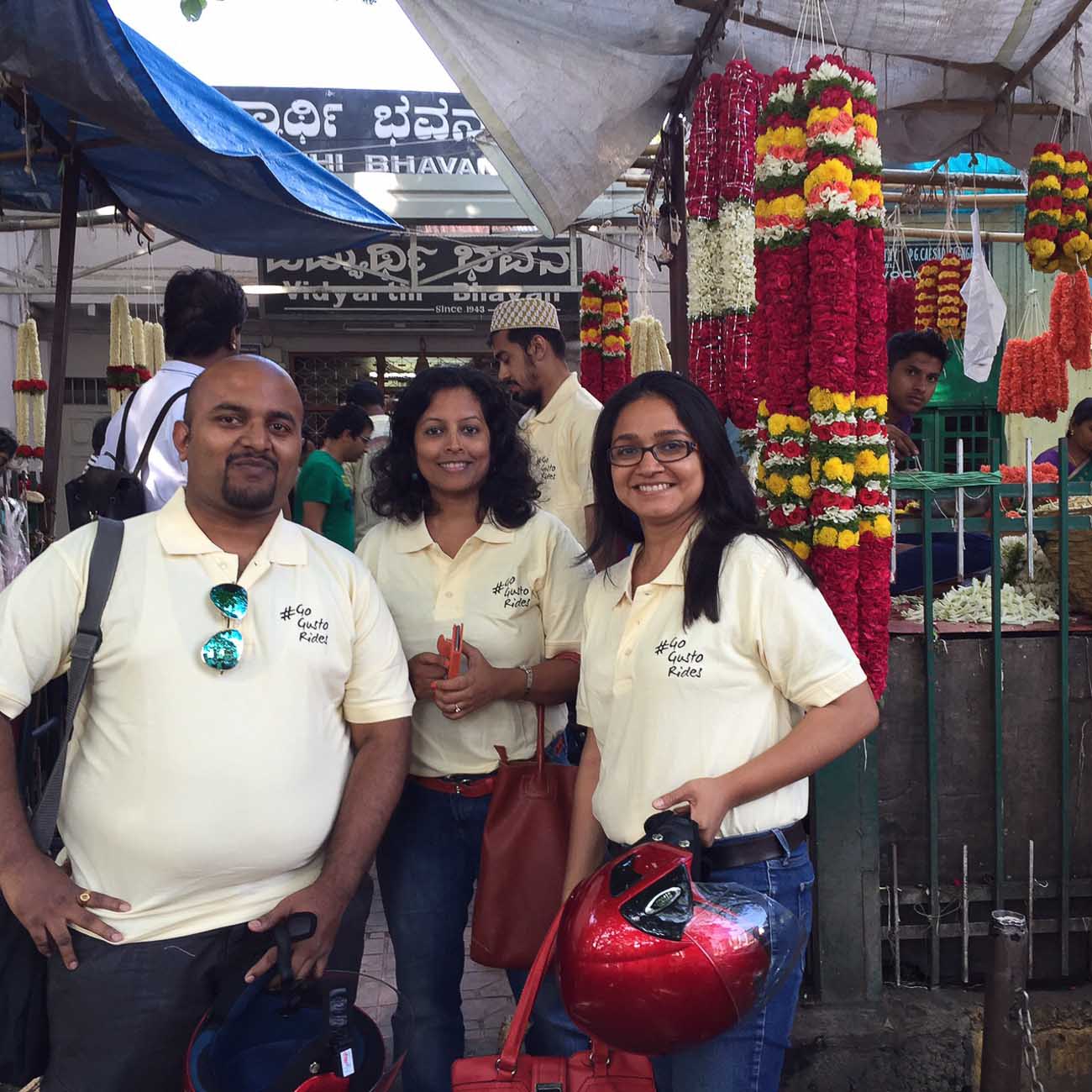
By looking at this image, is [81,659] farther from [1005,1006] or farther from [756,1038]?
[1005,1006]

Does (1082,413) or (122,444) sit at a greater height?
(1082,413)

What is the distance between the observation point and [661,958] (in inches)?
61.7

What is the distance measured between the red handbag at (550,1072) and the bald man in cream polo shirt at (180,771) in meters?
0.40

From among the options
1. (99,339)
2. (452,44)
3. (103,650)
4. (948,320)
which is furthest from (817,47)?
(99,339)

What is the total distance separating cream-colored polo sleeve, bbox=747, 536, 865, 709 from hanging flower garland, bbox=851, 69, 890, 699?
121 cm

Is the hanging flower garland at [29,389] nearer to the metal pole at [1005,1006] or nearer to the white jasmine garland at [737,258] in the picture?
the white jasmine garland at [737,258]

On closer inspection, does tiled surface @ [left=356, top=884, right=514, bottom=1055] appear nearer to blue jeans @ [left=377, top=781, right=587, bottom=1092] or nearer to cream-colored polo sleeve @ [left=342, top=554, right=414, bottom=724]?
blue jeans @ [left=377, top=781, right=587, bottom=1092]

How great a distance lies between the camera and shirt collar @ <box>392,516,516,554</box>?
8.00ft

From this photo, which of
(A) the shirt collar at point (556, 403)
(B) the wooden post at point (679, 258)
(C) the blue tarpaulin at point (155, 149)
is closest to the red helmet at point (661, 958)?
(A) the shirt collar at point (556, 403)

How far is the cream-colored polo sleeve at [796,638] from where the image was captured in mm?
1835

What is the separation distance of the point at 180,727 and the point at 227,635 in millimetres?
190

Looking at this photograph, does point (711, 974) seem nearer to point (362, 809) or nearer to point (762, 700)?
point (762, 700)

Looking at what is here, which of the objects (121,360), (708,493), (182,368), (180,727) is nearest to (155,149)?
(182,368)

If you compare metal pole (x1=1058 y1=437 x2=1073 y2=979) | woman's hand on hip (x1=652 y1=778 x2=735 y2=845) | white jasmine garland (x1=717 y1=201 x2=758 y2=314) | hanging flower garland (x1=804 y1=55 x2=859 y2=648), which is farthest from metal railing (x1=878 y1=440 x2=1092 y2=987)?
woman's hand on hip (x1=652 y1=778 x2=735 y2=845)
